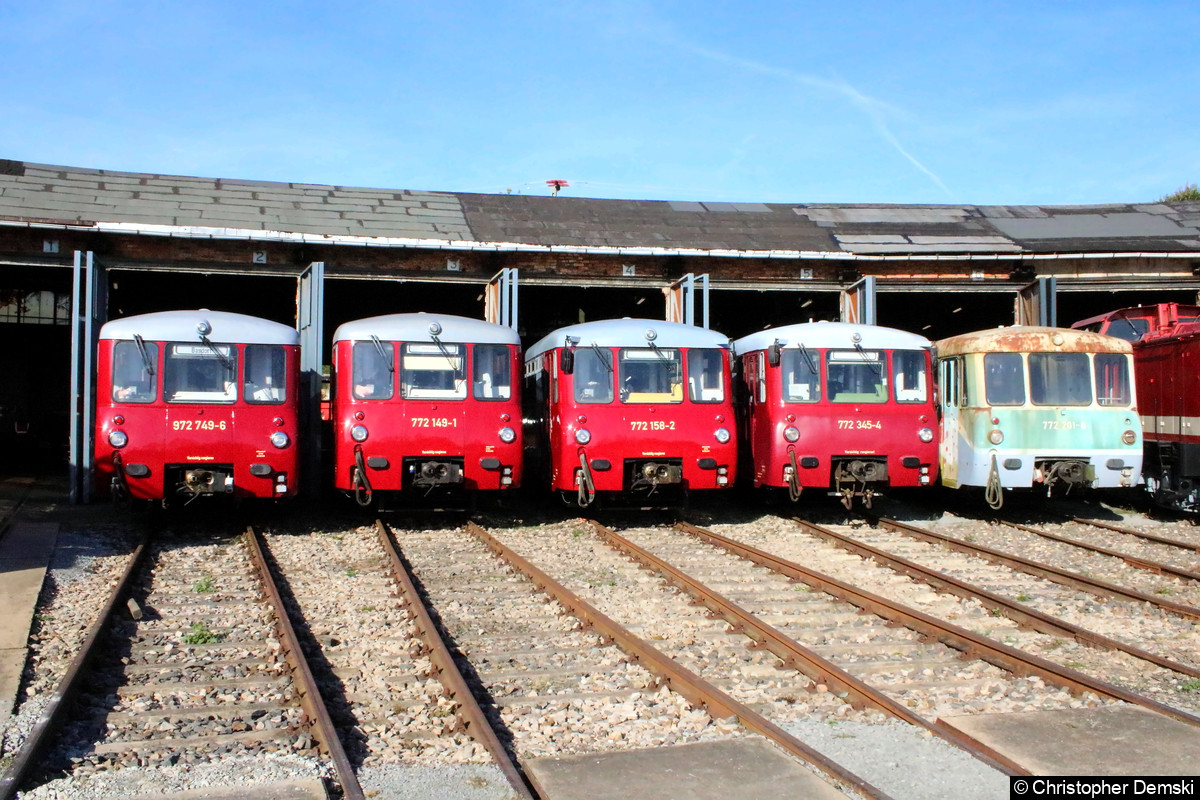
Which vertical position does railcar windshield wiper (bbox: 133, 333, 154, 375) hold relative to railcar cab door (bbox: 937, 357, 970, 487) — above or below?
above

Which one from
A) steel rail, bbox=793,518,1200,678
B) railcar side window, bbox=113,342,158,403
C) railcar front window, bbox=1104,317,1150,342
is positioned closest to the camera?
steel rail, bbox=793,518,1200,678

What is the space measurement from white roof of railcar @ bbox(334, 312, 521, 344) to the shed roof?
4649mm

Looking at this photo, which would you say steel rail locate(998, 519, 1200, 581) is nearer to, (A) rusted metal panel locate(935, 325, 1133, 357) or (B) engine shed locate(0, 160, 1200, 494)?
(A) rusted metal panel locate(935, 325, 1133, 357)

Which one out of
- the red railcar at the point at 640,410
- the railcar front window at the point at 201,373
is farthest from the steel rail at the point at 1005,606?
the railcar front window at the point at 201,373

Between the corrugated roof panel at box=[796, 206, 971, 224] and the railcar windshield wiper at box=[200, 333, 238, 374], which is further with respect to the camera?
the corrugated roof panel at box=[796, 206, 971, 224]

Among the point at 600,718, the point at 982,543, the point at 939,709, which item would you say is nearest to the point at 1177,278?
the point at 982,543

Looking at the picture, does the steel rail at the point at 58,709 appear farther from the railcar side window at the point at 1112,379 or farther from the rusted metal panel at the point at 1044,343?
the railcar side window at the point at 1112,379

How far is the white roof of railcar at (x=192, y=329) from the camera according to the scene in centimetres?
1216

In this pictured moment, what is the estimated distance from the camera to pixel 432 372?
12.8 m

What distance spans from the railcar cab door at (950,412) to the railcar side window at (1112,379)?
1714 millimetres

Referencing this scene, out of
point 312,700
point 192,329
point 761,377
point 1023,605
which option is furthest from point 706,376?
point 312,700

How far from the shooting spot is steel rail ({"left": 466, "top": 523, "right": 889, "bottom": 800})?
479cm

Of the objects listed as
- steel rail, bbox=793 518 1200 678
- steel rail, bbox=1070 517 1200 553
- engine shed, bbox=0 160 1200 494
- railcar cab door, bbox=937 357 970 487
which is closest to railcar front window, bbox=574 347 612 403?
steel rail, bbox=793 518 1200 678

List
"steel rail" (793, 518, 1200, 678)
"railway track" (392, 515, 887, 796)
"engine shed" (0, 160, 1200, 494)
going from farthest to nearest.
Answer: "engine shed" (0, 160, 1200, 494), "steel rail" (793, 518, 1200, 678), "railway track" (392, 515, 887, 796)
